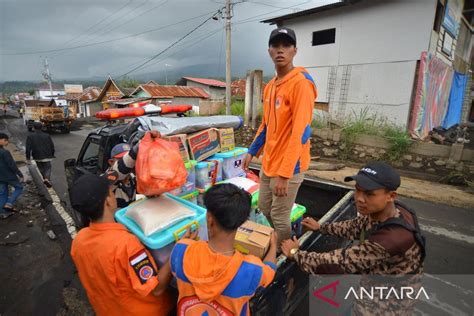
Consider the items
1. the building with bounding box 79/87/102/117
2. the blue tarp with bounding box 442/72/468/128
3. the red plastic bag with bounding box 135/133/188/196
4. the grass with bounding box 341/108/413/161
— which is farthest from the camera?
the building with bounding box 79/87/102/117

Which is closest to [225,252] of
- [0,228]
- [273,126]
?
[273,126]

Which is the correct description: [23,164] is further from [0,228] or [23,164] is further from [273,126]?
[273,126]

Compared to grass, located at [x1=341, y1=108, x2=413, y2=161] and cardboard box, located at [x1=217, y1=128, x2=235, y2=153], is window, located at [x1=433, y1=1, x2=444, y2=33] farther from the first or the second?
cardboard box, located at [x1=217, y1=128, x2=235, y2=153]

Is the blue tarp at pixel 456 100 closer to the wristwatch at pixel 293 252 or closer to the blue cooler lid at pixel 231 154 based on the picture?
the blue cooler lid at pixel 231 154

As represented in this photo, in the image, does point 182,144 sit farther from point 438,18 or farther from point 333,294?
point 438,18

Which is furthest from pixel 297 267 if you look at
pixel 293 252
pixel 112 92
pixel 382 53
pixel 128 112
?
pixel 112 92

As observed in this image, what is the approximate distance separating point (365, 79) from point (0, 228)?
37.4 feet

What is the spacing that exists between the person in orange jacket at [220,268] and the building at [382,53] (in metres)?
9.72

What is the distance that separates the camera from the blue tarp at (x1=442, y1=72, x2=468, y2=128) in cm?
1178

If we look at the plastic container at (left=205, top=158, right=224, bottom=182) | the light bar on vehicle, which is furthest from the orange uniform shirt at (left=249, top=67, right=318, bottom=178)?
the light bar on vehicle

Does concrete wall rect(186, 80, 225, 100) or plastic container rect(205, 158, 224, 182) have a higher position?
concrete wall rect(186, 80, 225, 100)

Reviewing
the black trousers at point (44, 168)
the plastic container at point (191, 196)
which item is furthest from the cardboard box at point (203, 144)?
the black trousers at point (44, 168)

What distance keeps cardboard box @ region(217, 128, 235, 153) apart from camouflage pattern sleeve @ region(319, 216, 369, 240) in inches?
60.6

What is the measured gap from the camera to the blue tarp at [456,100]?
11781mm
